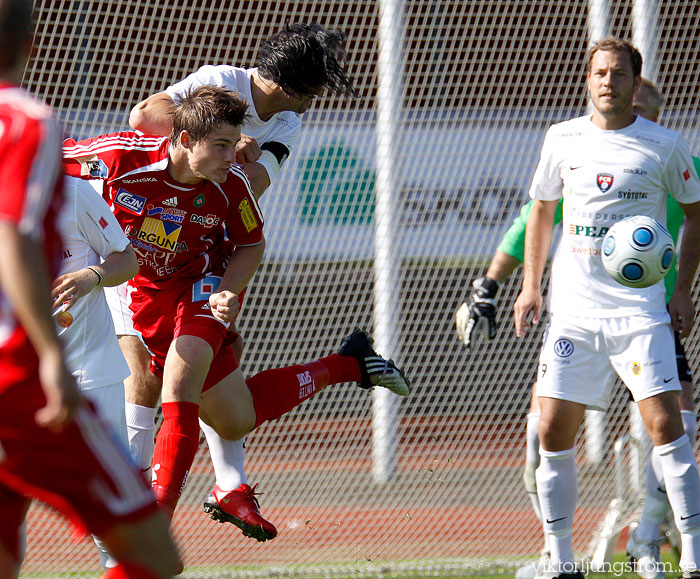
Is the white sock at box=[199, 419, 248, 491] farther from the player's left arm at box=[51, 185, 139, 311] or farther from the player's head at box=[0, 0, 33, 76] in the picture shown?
the player's head at box=[0, 0, 33, 76]

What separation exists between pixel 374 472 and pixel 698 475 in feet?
10.3

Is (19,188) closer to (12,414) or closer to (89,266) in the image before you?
(12,414)

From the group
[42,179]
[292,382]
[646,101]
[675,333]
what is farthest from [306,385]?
[42,179]

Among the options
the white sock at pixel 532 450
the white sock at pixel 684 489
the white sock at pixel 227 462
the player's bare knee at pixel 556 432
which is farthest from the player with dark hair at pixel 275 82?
the white sock at pixel 684 489

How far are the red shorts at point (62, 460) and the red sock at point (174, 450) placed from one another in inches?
60.1


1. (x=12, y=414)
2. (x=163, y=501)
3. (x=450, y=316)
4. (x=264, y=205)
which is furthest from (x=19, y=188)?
(x=450, y=316)

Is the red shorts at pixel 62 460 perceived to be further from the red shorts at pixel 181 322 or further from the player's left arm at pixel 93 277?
the red shorts at pixel 181 322

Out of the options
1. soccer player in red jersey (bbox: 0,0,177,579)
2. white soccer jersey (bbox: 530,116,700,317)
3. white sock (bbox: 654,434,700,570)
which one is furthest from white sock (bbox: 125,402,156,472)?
white sock (bbox: 654,434,700,570)

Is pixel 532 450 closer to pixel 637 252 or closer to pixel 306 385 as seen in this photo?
pixel 306 385

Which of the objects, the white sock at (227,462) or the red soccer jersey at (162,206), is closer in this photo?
the red soccer jersey at (162,206)

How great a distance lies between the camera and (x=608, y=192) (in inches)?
148

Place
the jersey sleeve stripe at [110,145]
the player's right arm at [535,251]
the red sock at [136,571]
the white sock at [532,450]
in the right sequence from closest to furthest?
1. the red sock at [136,571]
2. the jersey sleeve stripe at [110,145]
3. the player's right arm at [535,251]
4. the white sock at [532,450]

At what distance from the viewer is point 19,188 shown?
65.6 inches

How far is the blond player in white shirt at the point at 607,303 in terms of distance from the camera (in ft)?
12.0
